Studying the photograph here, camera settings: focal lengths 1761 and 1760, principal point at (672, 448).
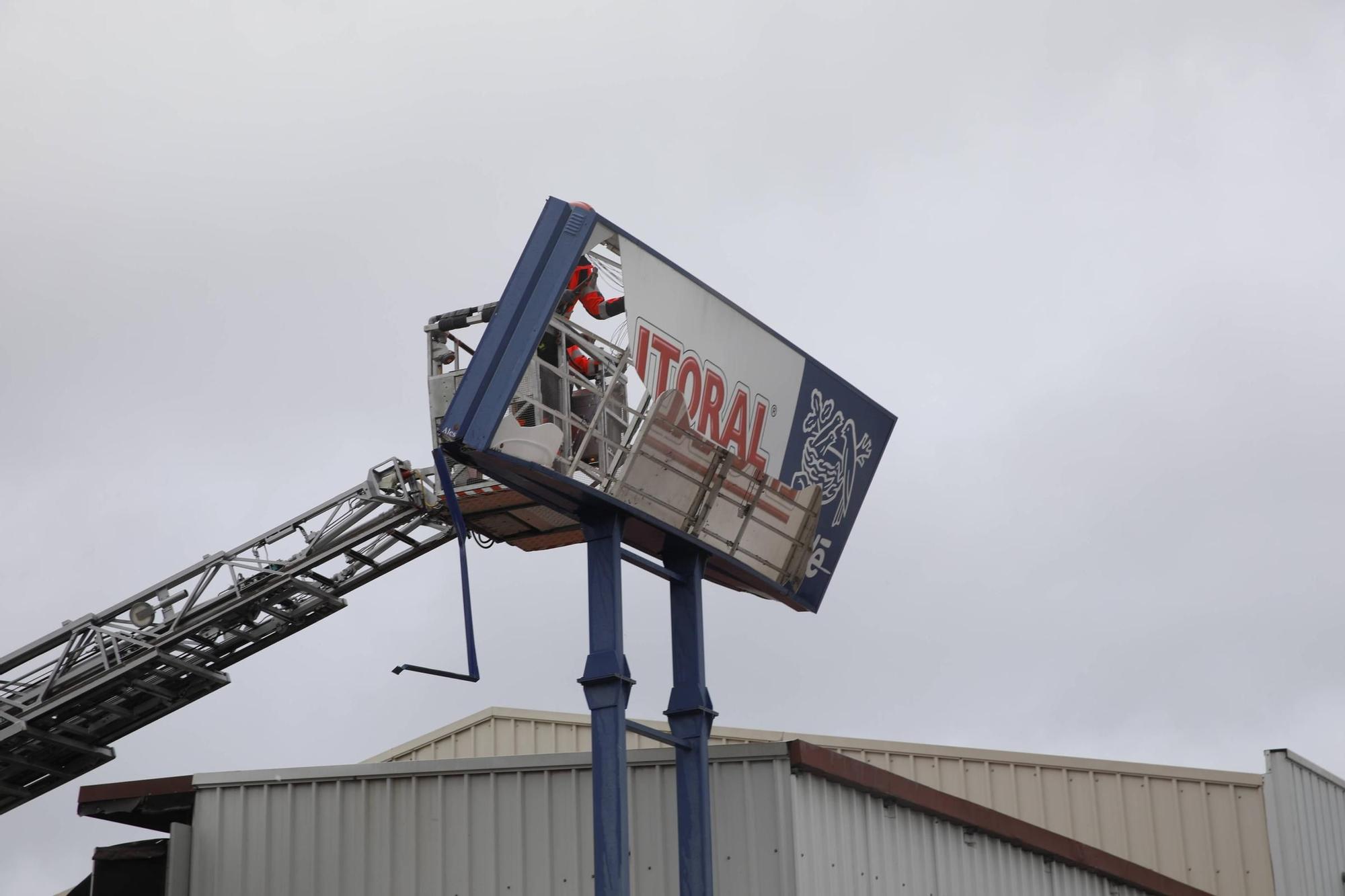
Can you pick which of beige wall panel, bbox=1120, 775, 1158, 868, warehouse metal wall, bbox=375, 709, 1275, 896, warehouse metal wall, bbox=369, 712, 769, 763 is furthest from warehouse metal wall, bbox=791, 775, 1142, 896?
warehouse metal wall, bbox=369, 712, 769, 763

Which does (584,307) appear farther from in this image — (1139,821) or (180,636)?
(1139,821)

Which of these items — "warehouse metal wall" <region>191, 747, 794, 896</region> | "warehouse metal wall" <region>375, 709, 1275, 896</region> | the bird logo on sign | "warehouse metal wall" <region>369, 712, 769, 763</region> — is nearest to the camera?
"warehouse metal wall" <region>191, 747, 794, 896</region>

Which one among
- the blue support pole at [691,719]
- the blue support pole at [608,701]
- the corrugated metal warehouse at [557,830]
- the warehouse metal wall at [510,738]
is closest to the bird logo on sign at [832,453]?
the blue support pole at [691,719]

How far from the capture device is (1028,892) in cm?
2352

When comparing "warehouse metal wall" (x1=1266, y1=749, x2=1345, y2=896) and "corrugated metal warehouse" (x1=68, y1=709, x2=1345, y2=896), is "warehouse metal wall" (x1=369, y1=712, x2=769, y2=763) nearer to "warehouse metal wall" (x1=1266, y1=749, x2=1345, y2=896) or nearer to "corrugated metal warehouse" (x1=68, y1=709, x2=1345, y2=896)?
"warehouse metal wall" (x1=1266, y1=749, x2=1345, y2=896)

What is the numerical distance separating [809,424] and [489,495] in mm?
4160

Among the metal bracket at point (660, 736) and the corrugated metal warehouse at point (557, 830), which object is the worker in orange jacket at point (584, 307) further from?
the corrugated metal warehouse at point (557, 830)

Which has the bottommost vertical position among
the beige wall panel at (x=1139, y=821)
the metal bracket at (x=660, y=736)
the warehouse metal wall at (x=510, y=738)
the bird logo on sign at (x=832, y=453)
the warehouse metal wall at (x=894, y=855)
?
the warehouse metal wall at (x=894, y=855)

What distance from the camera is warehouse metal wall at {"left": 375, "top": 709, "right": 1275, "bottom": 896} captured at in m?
31.8

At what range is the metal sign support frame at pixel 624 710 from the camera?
55.7 ft

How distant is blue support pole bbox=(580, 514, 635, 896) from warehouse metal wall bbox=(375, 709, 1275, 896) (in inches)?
542

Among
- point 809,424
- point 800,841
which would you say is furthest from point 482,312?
point 800,841

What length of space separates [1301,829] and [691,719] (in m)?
17.6

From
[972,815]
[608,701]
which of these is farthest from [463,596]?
[972,815]
